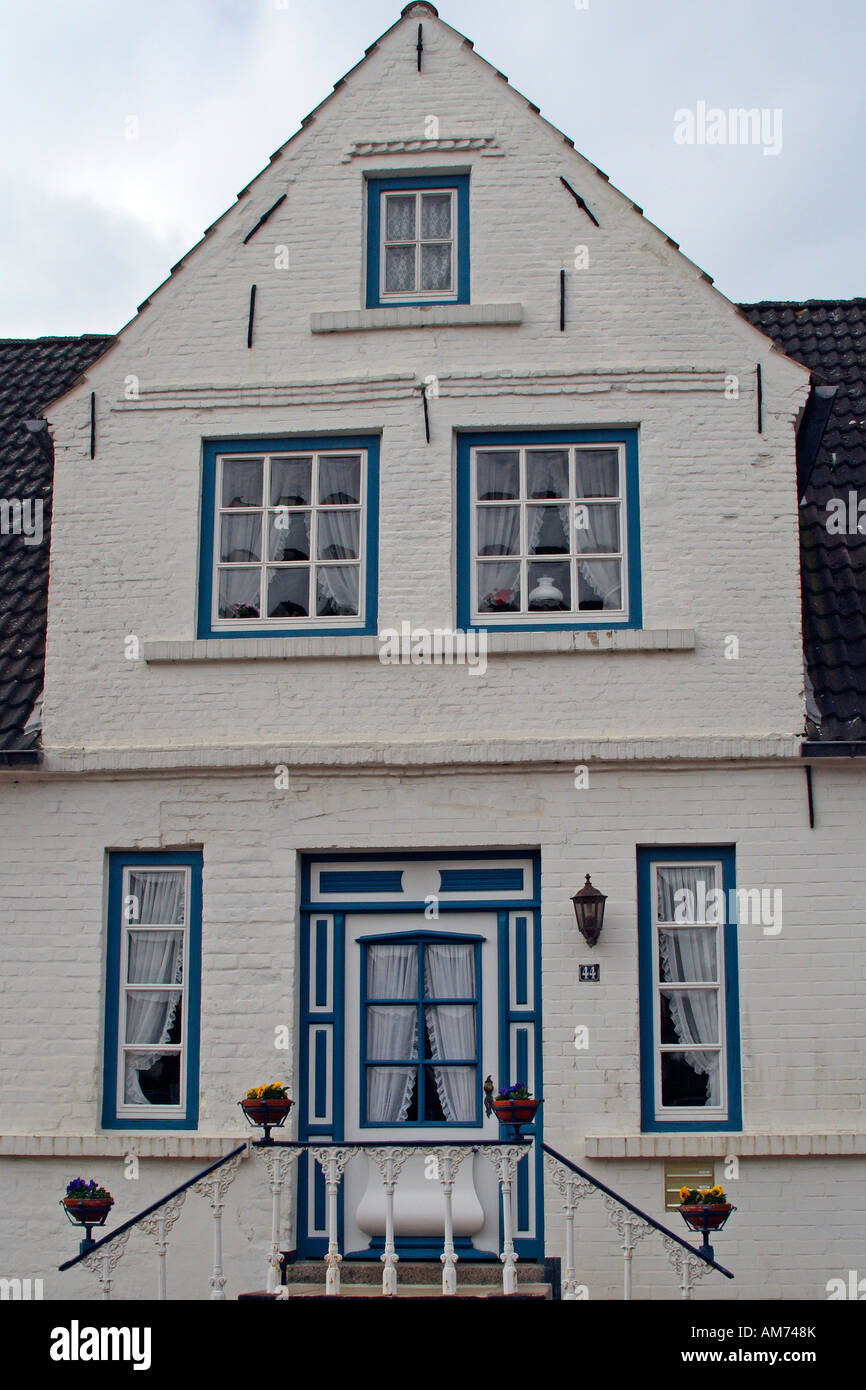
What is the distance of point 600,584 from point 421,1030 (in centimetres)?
322

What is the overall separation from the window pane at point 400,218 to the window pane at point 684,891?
492 centimetres

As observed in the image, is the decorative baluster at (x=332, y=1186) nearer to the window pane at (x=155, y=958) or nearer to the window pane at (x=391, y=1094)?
the window pane at (x=391, y=1094)

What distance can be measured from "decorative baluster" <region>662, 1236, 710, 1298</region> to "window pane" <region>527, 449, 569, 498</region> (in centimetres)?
494

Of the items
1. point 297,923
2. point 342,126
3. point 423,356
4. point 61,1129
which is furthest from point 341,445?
point 61,1129

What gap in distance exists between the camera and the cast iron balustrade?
9055 millimetres

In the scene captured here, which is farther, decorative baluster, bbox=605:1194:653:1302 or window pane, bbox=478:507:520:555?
window pane, bbox=478:507:520:555

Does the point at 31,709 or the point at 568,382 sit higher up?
the point at 568,382

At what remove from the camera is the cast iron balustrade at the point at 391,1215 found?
9.05m

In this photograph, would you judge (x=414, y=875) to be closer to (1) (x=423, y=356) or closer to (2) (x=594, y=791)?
(2) (x=594, y=791)

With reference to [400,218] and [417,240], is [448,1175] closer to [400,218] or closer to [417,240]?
[417,240]

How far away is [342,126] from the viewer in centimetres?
1191

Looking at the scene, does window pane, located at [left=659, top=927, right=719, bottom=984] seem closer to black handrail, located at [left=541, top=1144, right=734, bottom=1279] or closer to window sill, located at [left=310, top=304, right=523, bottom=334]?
black handrail, located at [left=541, top=1144, right=734, bottom=1279]

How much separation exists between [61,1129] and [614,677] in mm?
4665

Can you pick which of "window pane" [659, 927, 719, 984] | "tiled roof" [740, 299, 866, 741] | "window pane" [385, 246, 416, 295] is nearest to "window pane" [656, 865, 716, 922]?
"window pane" [659, 927, 719, 984]
